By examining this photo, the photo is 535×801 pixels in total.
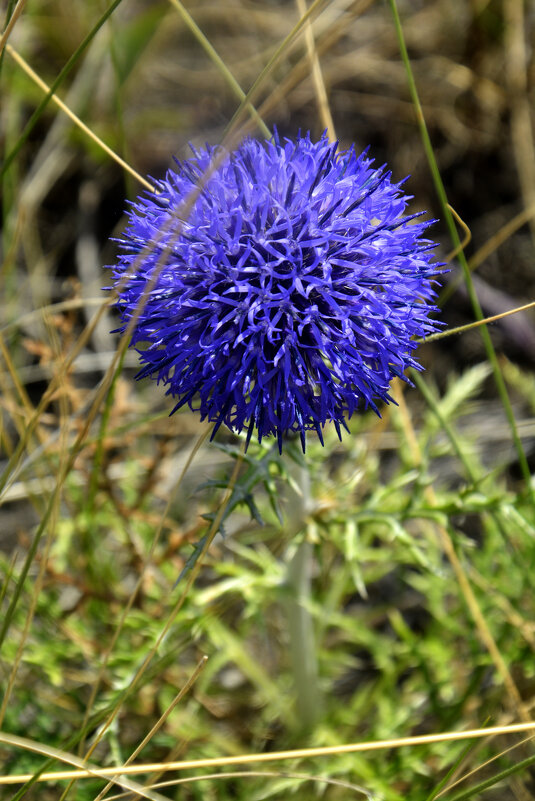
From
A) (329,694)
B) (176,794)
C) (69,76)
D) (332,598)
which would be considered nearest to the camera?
(176,794)

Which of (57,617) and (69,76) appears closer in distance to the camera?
(57,617)

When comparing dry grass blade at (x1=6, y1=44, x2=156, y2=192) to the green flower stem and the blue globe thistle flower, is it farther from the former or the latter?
the green flower stem

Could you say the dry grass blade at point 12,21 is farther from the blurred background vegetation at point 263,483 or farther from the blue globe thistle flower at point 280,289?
the blue globe thistle flower at point 280,289

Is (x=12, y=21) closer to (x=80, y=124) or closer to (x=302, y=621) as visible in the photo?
(x=80, y=124)

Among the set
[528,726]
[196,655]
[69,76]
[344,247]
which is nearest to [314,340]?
[344,247]

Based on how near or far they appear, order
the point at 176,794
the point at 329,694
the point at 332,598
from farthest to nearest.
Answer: the point at 329,694
the point at 332,598
the point at 176,794

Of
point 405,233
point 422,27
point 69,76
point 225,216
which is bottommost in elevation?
point 405,233

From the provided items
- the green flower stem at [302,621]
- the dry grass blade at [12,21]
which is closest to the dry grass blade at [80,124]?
the dry grass blade at [12,21]

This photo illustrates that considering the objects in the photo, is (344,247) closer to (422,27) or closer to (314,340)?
(314,340)

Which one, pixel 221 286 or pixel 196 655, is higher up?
pixel 221 286
